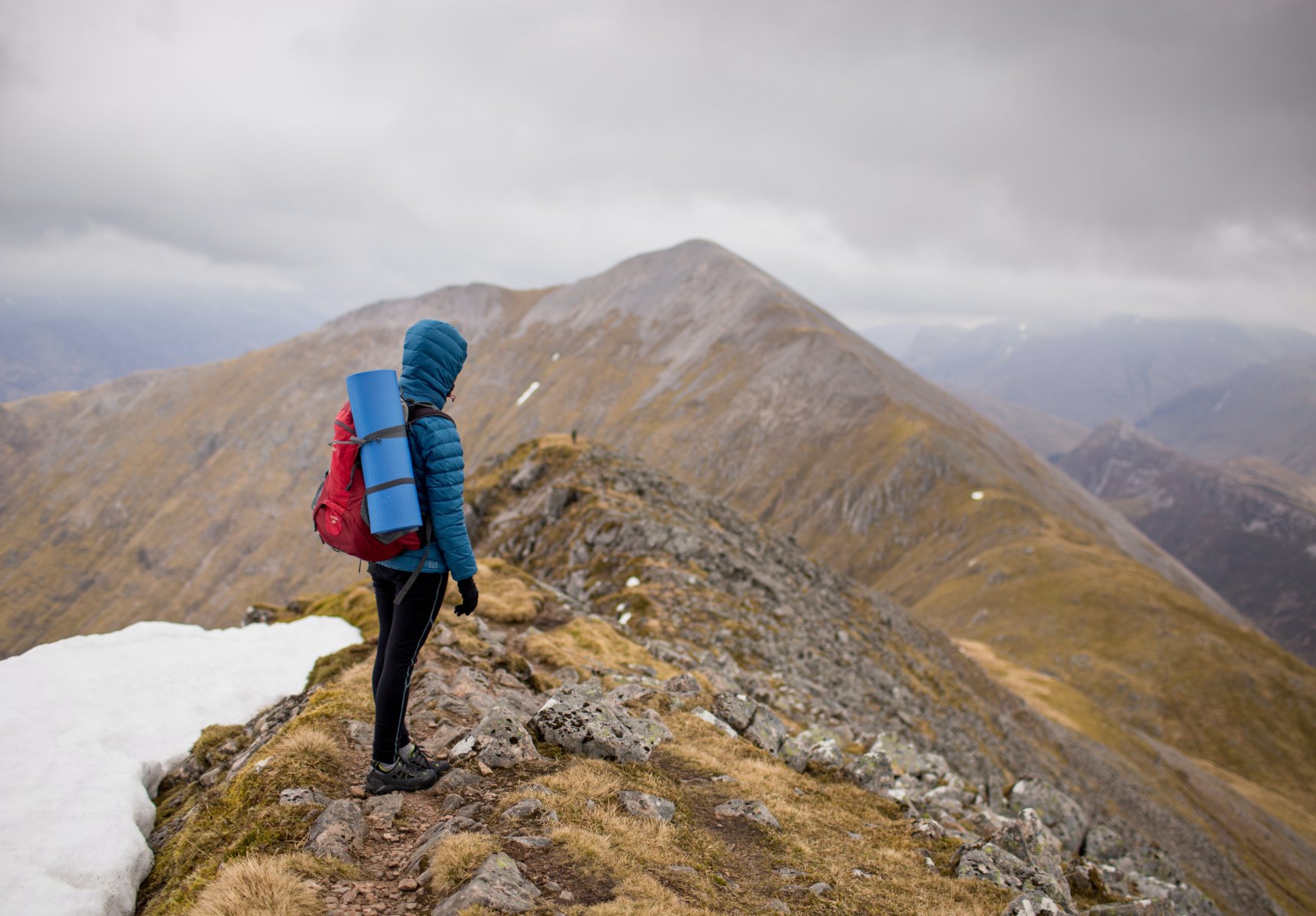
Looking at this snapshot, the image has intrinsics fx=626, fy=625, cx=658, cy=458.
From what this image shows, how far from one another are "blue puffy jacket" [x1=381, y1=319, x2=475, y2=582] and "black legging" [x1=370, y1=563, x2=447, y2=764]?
0.21 metres

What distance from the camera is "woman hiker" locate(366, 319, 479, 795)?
765 centimetres

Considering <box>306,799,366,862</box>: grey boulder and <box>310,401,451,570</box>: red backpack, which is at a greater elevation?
<box>310,401,451,570</box>: red backpack

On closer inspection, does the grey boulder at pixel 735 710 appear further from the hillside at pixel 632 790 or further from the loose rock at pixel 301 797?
the loose rock at pixel 301 797

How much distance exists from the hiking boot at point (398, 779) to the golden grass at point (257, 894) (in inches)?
74.8

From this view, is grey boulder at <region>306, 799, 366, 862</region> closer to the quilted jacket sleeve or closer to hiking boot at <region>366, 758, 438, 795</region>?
hiking boot at <region>366, 758, 438, 795</region>

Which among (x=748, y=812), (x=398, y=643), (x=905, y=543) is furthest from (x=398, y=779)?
(x=905, y=543)

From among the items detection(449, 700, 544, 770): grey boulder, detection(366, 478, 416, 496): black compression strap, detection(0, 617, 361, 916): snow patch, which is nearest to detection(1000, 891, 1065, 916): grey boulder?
detection(449, 700, 544, 770): grey boulder

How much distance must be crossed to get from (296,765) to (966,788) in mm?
16564

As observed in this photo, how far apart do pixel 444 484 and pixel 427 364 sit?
1568 millimetres

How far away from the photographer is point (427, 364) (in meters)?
7.92

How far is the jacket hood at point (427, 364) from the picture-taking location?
7.89m

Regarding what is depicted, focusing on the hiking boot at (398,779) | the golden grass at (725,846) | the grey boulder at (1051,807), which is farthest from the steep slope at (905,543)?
the hiking boot at (398,779)

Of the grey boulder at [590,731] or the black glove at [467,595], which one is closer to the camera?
the black glove at [467,595]

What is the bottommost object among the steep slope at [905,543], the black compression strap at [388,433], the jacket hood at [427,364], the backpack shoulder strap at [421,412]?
the steep slope at [905,543]
